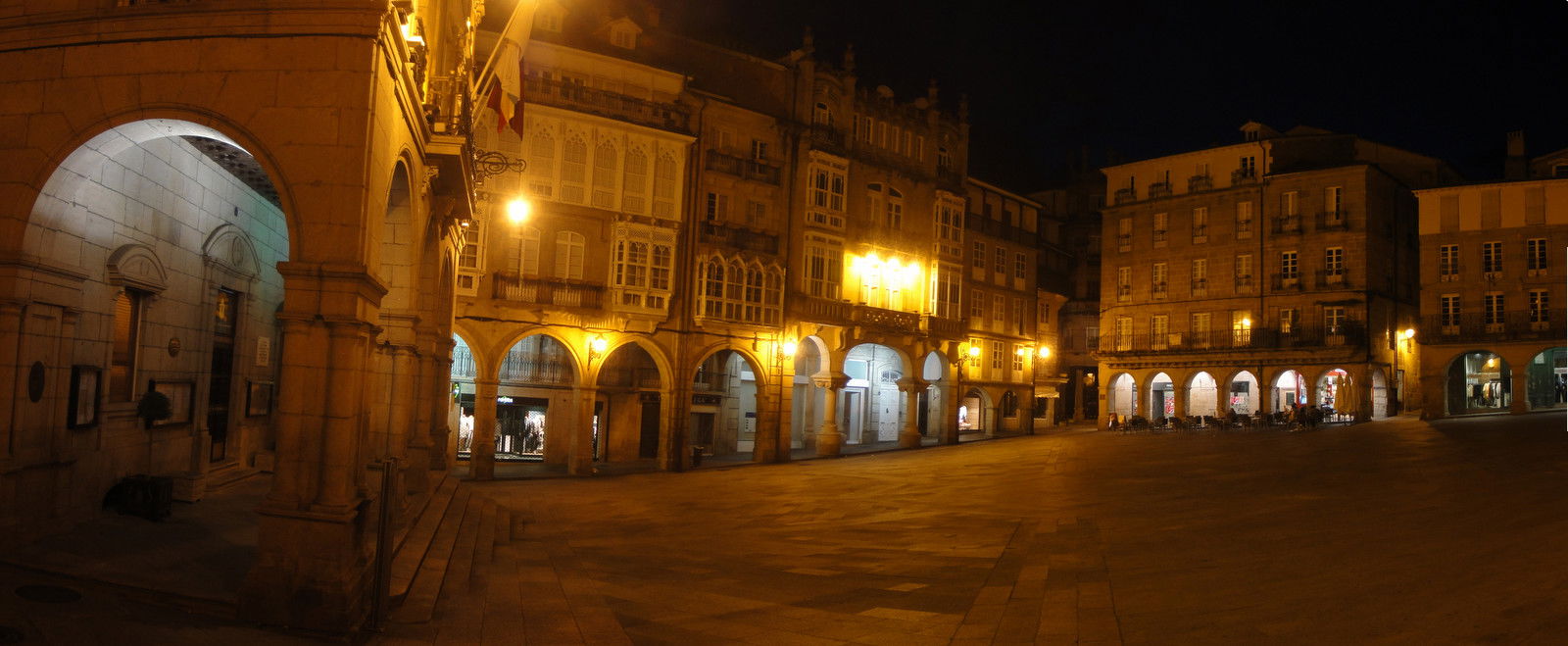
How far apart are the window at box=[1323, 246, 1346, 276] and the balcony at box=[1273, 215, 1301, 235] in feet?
5.77

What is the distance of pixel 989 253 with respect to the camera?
52125 mm

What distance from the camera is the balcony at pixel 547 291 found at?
31781 millimetres

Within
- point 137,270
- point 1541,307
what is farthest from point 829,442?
point 1541,307

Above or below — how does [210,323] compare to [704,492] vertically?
above

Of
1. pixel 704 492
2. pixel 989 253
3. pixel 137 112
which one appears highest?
pixel 989 253

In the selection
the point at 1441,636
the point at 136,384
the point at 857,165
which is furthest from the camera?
the point at 857,165

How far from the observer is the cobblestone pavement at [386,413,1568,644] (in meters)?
10.5

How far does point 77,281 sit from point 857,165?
32.8 meters

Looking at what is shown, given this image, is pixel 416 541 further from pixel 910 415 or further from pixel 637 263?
pixel 910 415

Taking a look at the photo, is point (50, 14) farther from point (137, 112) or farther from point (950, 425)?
point (950, 425)

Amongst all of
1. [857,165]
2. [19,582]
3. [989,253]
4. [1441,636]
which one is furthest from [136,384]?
[989,253]

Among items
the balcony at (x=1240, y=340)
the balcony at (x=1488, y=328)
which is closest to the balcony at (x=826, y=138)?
the balcony at (x=1240, y=340)

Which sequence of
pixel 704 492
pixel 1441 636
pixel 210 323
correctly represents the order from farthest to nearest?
pixel 704 492 → pixel 210 323 → pixel 1441 636

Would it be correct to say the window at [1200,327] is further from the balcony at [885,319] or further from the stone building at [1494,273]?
the balcony at [885,319]
